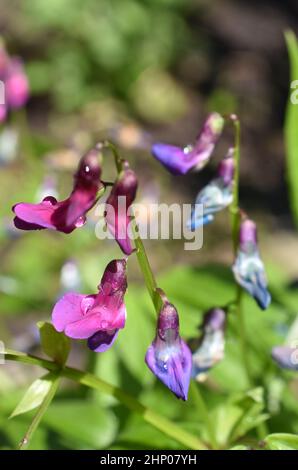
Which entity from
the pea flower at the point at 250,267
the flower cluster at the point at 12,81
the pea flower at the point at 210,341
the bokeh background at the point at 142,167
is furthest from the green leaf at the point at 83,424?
the flower cluster at the point at 12,81

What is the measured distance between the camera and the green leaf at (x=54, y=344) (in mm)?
1553

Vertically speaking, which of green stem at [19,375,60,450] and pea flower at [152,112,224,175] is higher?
pea flower at [152,112,224,175]

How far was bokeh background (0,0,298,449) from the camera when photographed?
2.29 m

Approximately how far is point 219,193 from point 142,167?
9.92ft

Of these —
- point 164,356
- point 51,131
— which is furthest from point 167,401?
point 51,131

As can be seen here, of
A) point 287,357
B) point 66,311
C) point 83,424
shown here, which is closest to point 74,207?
point 66,311

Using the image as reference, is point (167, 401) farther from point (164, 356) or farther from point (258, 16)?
point (258, 16)

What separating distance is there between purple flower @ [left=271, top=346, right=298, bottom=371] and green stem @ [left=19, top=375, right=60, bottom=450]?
0.57m

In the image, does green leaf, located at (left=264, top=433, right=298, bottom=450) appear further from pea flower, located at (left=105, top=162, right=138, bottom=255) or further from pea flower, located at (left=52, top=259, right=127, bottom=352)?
pea flower, located at (left=105, top=162, right=138, bottom=255)

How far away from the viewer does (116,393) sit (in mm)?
1583

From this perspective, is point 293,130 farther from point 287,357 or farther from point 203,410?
point 203,410

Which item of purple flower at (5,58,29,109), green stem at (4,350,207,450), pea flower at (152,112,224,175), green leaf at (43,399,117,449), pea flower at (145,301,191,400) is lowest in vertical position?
green leaf at (43,399,117,449)

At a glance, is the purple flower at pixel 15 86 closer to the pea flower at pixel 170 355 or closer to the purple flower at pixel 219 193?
the purple flower at pixel 219 193

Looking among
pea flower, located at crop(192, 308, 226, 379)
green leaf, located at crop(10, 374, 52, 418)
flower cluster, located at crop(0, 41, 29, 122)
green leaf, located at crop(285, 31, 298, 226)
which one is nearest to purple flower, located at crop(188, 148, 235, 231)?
pea flower, located at crop(192, 308, 226, 379)
